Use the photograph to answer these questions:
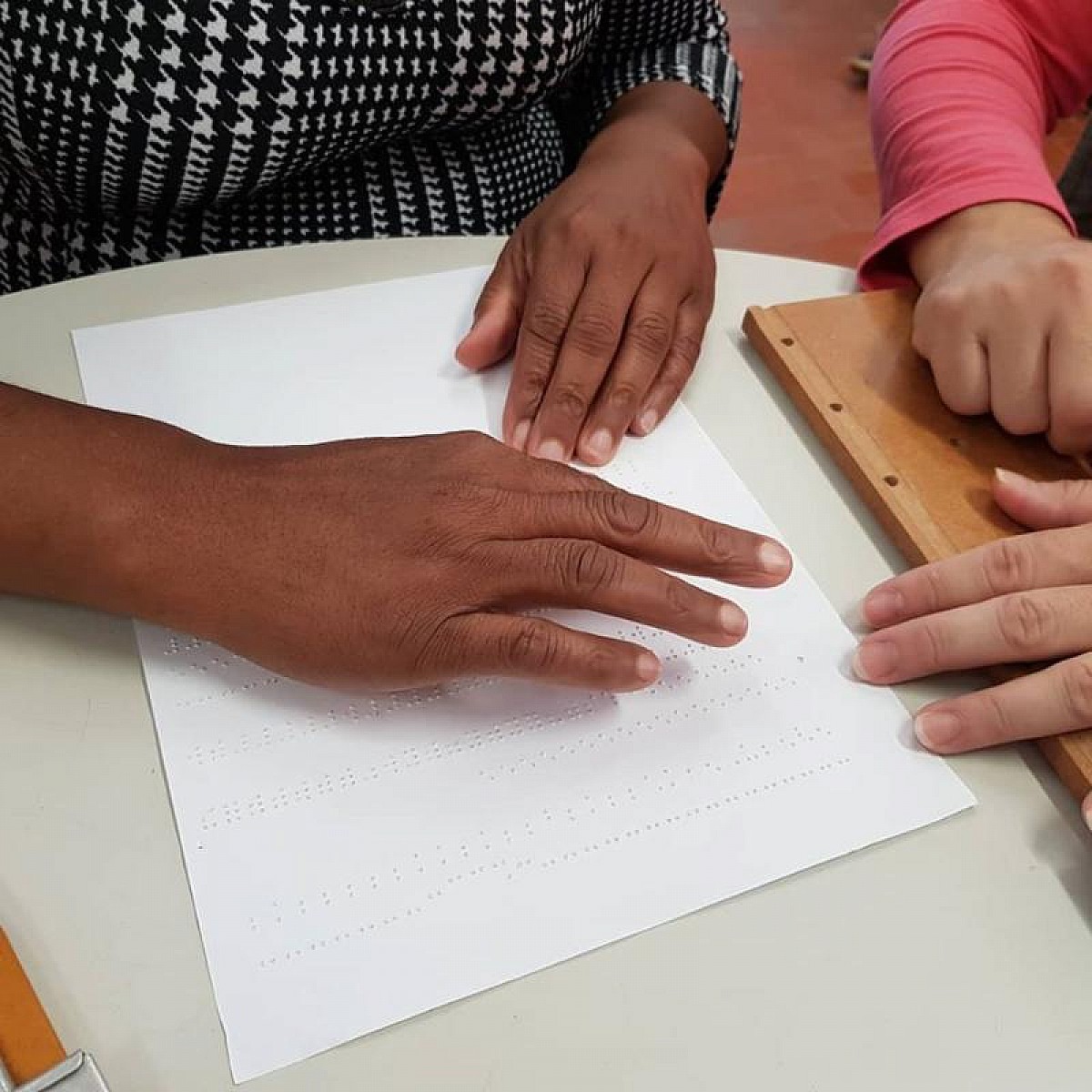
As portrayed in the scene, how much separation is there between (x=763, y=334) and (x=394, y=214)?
0.28 meters

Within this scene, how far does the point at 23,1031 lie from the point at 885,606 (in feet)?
1.37

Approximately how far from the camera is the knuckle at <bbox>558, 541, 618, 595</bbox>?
471 millimetres

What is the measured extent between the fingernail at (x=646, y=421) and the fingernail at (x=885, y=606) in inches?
6.9

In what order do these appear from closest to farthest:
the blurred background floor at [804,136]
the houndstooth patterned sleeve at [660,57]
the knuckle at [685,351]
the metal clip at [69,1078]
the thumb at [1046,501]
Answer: the metal clip at [69,1078] < the thumb at [1046,501] < the knuckle at [685,351] < the houndstooth patterned sleeve at [660,57] < the blurred background floor at [804,136]

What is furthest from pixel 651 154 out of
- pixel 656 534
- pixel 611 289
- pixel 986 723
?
pixel 986 723

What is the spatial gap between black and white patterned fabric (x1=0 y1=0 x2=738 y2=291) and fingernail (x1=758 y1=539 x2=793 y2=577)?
0.39 m

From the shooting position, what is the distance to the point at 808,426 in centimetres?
63

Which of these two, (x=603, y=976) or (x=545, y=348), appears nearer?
(x=603, y=976)

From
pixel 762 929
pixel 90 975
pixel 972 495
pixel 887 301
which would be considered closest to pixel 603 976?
pixel 762 929

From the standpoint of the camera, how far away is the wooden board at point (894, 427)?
560 mm

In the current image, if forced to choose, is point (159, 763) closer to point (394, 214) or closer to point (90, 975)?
point (90, 975)

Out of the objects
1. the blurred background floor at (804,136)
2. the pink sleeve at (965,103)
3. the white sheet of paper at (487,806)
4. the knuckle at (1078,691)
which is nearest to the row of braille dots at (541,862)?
the white sheet of paper at (487,806)

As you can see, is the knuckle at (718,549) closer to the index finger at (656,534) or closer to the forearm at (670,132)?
the index finger at (656,534)

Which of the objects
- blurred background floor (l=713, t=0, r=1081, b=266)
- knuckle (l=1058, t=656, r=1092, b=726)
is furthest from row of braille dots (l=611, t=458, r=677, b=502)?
blurred background floor (l=713, t=0, r=1081, b=266)
